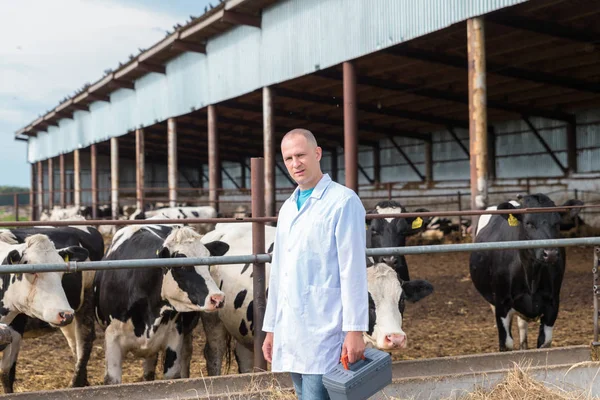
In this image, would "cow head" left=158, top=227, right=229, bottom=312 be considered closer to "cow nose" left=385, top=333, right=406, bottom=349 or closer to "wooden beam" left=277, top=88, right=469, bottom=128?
"cow nose" left=385, top=333, right=406, bottom=349

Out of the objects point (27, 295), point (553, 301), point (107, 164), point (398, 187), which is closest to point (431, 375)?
point (553, 301)

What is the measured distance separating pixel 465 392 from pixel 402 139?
24.4 metres

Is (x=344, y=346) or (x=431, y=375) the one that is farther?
(x=431, y=375)

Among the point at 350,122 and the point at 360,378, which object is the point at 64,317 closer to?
the point at 360,378

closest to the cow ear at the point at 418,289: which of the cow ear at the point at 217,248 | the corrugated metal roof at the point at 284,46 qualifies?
the cow ear at the point at 217,248

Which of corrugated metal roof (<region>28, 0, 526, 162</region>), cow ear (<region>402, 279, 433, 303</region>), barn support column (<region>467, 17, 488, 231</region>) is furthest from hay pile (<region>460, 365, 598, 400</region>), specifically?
corrugated metal roof (<region>28, 0, 526, 162</region>)

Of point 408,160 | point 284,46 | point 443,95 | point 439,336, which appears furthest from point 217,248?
point 408,160

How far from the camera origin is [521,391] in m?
3.92

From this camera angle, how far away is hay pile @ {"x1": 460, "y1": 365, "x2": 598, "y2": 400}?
12.8 ft

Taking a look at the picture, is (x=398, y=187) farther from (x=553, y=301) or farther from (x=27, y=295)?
(x=27, y=295)

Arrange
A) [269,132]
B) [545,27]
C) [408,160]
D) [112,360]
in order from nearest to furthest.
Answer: [112,360] < [545,27] < [269,132] < [408,160]

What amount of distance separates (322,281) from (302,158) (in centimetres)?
48

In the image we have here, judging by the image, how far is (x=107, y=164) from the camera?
40.5 m

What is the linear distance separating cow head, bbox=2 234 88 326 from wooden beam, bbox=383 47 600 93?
9.25 m
